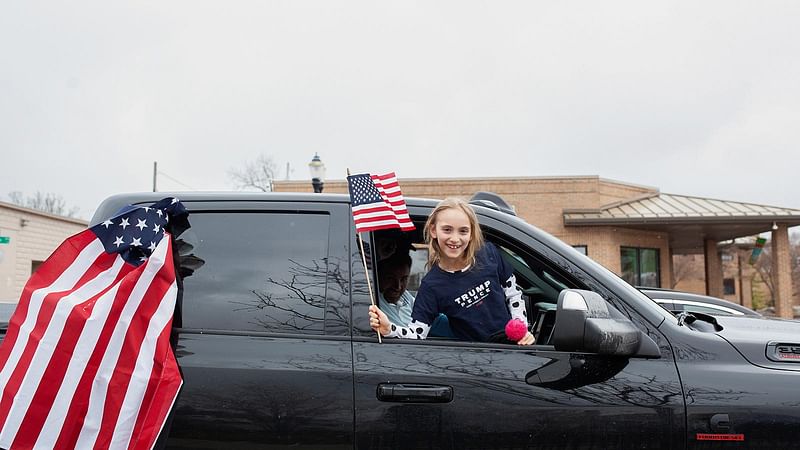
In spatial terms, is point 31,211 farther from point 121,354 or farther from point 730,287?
point 730,287

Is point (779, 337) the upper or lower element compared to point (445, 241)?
lower

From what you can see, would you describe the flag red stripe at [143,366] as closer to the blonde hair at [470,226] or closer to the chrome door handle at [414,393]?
the chrome door handle at [414,393]

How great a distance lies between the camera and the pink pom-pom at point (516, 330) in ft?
7.66

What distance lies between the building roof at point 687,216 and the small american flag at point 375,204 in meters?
17.5

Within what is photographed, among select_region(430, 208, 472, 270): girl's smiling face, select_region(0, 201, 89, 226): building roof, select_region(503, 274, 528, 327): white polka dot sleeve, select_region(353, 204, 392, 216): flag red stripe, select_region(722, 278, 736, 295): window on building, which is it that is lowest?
select_region(722, 278, 736, 295): window on building

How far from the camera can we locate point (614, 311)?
2383 millimetres

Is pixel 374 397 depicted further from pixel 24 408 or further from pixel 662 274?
pixel 662 274

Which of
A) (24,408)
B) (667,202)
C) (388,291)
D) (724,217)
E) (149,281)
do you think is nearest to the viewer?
(24,408)

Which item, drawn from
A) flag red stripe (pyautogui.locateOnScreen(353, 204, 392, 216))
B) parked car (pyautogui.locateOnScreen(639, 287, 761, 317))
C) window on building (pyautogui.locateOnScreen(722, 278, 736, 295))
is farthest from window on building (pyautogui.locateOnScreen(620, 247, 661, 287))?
window on building (pyautogui.locateOnScreen(722, 278, 736, 295))

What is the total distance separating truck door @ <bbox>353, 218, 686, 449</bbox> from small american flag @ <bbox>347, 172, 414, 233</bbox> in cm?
46

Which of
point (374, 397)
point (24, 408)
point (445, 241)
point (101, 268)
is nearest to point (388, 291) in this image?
point (445, 241)

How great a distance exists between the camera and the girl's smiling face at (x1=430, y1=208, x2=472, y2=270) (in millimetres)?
2496

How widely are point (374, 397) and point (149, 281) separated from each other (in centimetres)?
93

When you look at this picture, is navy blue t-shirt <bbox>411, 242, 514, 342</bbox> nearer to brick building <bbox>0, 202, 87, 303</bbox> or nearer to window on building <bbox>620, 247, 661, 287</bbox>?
brick building <bbox>0, 202, 87, 303</bbox>
